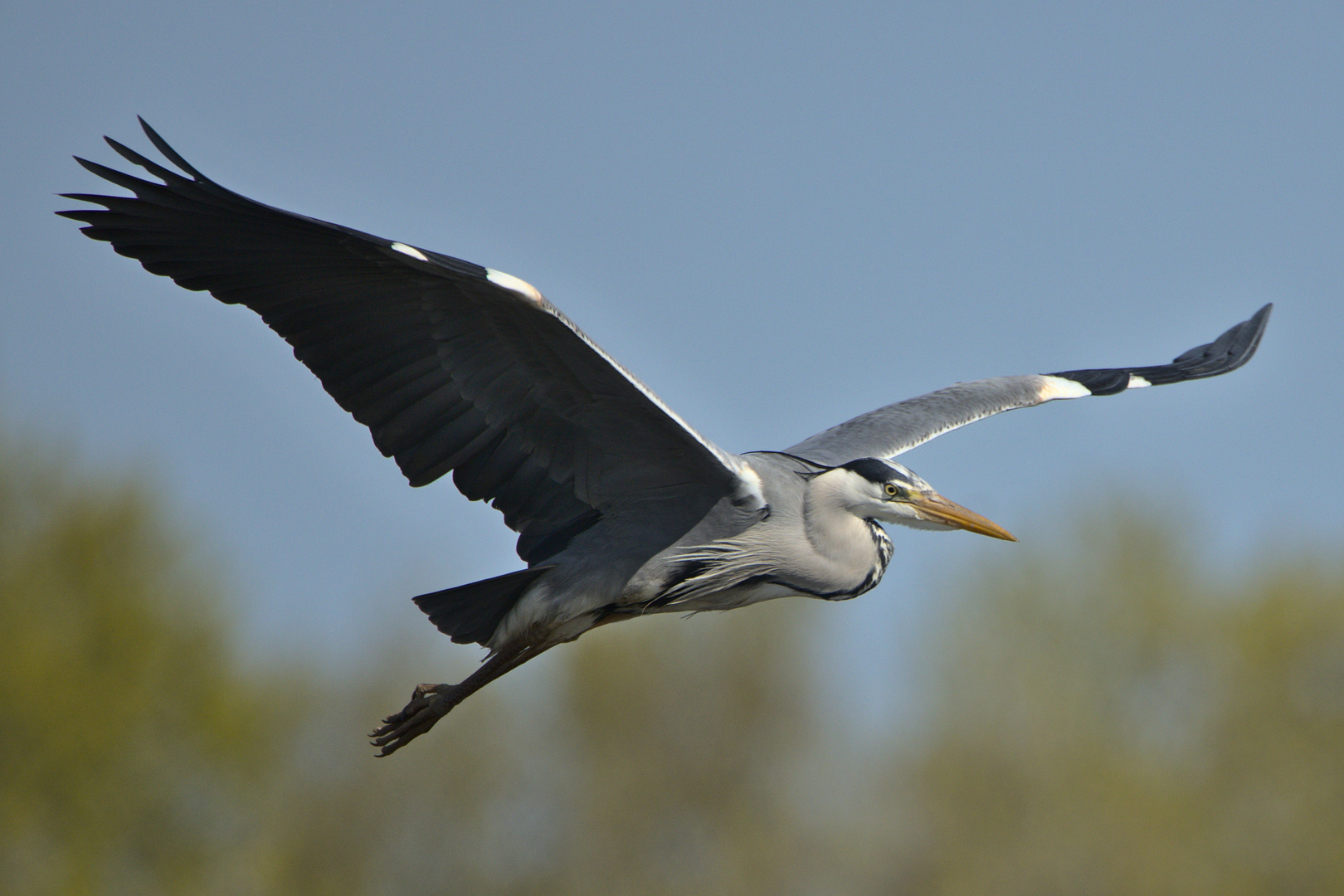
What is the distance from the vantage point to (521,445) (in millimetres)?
5391

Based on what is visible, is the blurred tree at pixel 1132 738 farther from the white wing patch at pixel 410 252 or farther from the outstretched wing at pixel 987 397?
the white wing patch at pixel 410 252

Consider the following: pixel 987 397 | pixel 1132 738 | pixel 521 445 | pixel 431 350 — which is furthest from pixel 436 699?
pixel 1132 738

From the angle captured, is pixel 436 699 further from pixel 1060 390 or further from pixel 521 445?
pixel 1060 390

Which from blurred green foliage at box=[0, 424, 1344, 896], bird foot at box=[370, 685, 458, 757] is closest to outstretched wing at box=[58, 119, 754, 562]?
bird foot at box=[370, 685, 458, 757]

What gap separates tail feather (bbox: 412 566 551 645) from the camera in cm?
556

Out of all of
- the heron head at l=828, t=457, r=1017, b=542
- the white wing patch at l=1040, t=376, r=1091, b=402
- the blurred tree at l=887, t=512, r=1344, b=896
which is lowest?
the blurred tree at l=887, t=512, r=1344, b=896

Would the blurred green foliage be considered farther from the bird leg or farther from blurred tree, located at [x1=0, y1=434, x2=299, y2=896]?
the bird leg

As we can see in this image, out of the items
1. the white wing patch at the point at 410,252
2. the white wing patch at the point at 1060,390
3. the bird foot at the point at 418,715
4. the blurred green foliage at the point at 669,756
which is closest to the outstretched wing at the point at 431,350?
the white wing patch at the point at 410,252

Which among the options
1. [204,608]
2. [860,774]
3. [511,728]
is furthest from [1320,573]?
[204,608]

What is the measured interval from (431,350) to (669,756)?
12.7 m

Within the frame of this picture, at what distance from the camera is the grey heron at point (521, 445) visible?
4875 millimetres

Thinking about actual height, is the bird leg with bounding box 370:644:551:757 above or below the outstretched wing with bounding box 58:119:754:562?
below

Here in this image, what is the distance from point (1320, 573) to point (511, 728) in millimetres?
11933

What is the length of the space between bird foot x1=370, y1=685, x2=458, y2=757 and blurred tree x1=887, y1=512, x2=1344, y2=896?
33.8 ft
